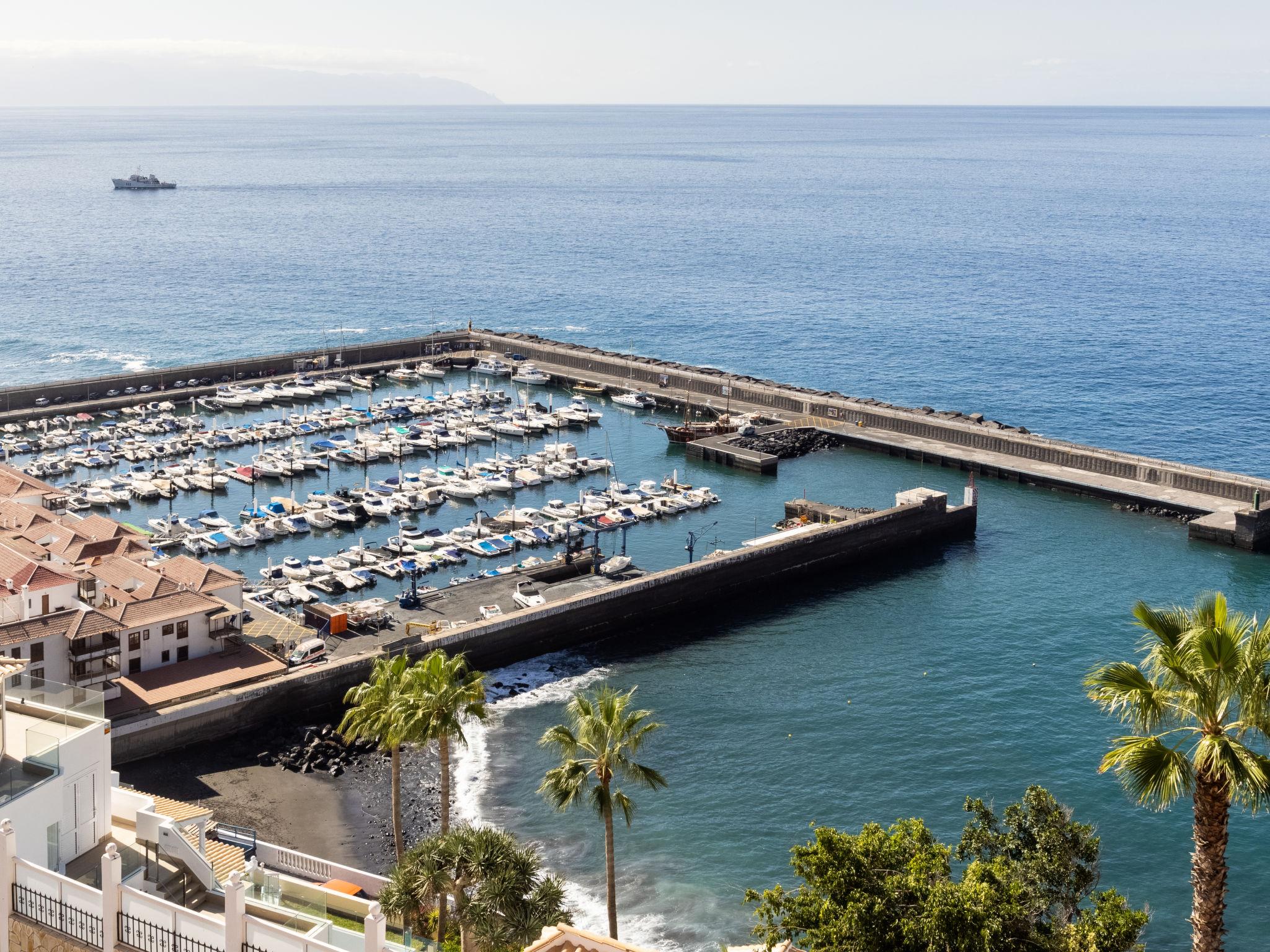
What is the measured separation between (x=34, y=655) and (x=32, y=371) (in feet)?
292

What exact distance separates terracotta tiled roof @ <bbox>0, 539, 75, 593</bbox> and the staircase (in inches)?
1191

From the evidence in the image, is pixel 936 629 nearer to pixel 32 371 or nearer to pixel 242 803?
pixel 242 803

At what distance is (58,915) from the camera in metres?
17.6

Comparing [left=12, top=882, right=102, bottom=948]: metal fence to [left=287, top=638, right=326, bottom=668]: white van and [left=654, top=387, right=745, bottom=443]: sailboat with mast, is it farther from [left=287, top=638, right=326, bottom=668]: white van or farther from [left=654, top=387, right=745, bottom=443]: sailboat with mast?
[left=654, top=387, right=745, bottom=443]: sailboat with mast

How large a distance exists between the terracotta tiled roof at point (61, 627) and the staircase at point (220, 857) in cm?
2802

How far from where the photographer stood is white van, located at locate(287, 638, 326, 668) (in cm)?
6125

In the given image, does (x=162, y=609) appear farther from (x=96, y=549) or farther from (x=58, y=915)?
(x=58, y=915)

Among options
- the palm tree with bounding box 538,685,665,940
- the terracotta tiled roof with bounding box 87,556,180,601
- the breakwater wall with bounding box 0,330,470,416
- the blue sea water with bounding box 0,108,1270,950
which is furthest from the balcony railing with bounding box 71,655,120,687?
the breakwater wall with bounding box 0,330,470,416

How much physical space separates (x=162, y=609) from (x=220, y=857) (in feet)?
110

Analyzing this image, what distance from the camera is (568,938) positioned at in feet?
74.0

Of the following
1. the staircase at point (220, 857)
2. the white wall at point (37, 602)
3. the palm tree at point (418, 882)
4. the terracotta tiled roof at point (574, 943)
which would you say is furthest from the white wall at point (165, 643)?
the terracotta tiled roof at point (574, 943)

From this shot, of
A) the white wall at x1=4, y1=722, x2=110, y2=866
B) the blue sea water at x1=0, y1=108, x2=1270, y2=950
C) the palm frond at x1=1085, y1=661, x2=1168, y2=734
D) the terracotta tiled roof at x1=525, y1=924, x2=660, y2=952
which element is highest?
the palm frond at x1=1085, y1=661, x2=1168, y2=734

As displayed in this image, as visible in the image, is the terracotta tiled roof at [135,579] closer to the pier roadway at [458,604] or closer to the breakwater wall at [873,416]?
the pier roadway at [458,604]

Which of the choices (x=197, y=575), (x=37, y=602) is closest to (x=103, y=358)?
(x=197, y=575)
